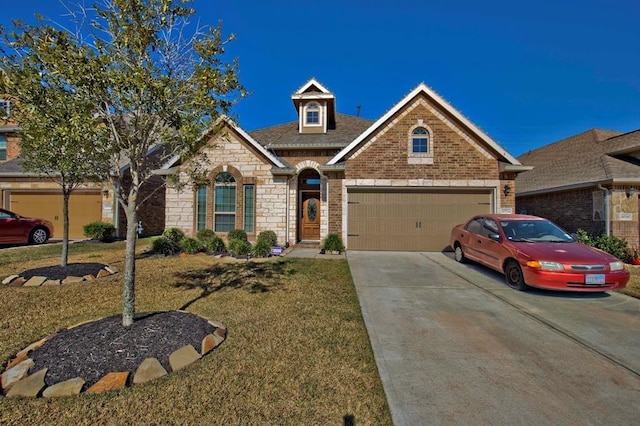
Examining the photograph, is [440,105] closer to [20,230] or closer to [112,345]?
[112,345]

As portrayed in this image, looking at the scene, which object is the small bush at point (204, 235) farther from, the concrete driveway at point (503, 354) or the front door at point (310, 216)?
the concrete driveway at point (503, 354)

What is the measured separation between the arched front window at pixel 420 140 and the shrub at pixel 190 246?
341 inches

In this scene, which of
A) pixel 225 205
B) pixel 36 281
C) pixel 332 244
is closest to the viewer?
pixel 36 281

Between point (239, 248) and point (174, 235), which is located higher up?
point (174, 235)

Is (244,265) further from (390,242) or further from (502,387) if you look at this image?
(502,387)

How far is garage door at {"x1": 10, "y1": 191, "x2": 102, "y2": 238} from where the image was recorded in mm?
14594

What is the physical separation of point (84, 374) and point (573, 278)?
25.1 ft

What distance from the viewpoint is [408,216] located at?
11.5m

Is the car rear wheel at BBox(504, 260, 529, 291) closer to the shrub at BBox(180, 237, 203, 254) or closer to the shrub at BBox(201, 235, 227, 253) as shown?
the shrub at BBox(201, 235, 227, 253)

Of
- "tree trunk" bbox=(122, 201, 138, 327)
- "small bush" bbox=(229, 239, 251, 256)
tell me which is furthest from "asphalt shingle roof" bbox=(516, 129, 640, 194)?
"tree trunk" bbox=(122, 201, 138, 327)

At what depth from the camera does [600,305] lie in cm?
556

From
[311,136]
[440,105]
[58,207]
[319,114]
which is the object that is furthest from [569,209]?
[58,207]

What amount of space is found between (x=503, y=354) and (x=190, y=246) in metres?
9.61

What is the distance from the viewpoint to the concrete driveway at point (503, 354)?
2.64m
